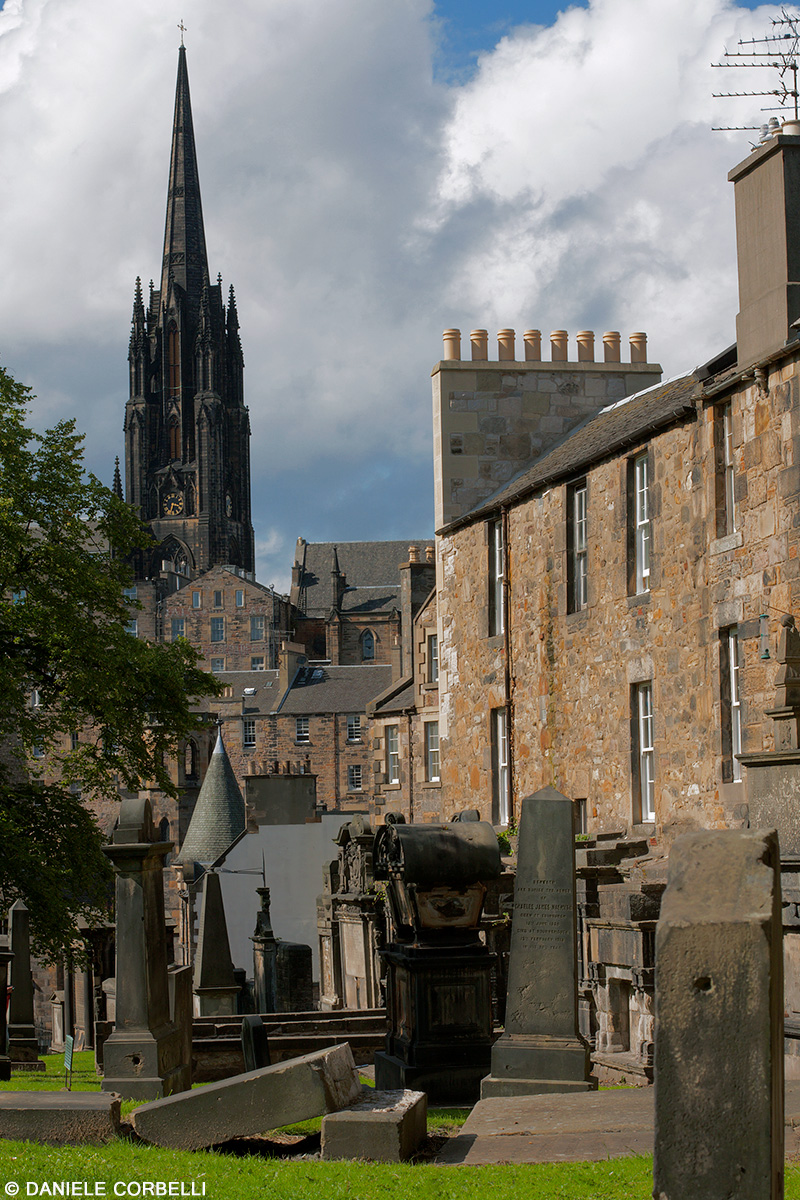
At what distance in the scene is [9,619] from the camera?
2200cm

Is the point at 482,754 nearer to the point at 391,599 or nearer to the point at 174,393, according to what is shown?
the point at 391,599

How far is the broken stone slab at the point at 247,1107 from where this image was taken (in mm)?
7781

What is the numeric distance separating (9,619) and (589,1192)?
17.5 m

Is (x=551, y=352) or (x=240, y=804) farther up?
(x=551, y=352)

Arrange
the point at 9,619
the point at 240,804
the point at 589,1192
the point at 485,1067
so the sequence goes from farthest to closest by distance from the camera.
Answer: the point at 240,804
the point at 9,619
the point at 485,1067
the point at 589,1192

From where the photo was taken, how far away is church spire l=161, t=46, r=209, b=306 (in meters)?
125

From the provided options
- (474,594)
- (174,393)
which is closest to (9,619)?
(474,594)

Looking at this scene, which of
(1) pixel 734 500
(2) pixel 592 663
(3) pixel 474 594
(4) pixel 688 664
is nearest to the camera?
(1) pixel 734 500

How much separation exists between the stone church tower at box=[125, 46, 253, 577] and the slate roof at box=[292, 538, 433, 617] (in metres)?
7.32

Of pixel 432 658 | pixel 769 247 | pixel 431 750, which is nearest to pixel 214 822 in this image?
pixel 431 750

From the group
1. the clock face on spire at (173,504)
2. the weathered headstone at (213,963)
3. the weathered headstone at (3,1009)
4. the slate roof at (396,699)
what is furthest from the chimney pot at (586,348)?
the clock face on spire at (173,504)

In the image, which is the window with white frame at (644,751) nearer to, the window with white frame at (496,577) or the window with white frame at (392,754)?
the window with white frame at (496,577)

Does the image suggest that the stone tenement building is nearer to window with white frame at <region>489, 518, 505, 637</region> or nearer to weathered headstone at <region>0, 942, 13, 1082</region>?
window with white frame at <region>489, 518, 505, 637</region>

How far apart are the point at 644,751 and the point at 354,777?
2458 inches
